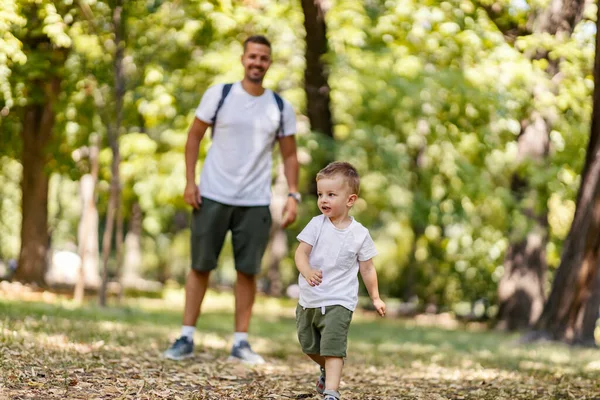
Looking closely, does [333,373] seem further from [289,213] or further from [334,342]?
[289,213]

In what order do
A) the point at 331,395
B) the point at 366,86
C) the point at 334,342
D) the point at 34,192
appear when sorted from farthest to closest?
the point at 34,192
the point at 366,86
the point at 334,342
the point at 331,395

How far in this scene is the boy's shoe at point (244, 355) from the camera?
6.43 m

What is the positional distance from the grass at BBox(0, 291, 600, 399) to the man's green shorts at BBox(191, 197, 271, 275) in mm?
732

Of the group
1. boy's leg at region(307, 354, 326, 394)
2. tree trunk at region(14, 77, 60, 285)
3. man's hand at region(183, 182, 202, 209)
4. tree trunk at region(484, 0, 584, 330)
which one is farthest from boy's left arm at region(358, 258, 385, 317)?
tree trunk at region(14, 77, 60, 285)

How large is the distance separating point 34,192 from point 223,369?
39.0ft

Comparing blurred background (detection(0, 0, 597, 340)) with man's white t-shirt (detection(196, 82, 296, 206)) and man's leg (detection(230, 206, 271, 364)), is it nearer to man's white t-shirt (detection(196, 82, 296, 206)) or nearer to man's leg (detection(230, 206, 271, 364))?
man's white t-shirt (detection(196, 82, 296, 206))

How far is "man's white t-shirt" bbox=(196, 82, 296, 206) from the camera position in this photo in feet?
20.9

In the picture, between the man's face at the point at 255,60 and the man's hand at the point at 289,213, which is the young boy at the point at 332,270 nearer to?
the man's hand at the point at 289,213

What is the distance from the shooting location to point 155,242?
41.5 m

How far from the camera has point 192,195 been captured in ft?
20.7

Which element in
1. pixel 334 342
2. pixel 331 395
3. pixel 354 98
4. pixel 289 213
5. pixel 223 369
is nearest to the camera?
pixel 331 395

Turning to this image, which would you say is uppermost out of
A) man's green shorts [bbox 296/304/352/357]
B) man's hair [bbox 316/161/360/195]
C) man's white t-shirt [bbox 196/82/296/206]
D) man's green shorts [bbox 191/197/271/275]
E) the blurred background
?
the blurred background

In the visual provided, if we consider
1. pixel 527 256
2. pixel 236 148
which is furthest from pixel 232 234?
pixel 527 256

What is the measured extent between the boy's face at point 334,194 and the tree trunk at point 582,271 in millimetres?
6568
